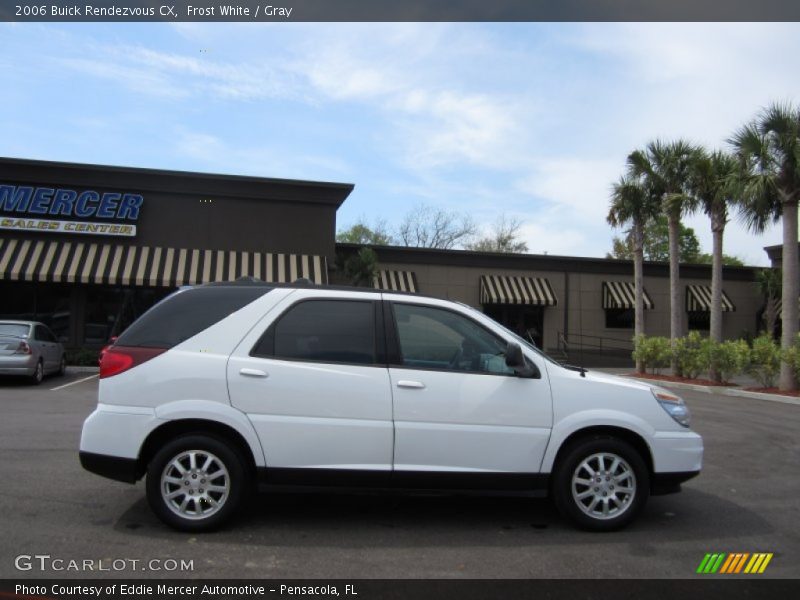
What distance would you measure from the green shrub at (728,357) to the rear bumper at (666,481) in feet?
44.2

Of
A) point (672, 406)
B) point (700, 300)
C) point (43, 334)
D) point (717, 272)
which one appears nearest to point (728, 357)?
point (717, 272)

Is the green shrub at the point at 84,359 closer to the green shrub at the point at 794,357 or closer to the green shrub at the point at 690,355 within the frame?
the green shrub at the point at 690,355

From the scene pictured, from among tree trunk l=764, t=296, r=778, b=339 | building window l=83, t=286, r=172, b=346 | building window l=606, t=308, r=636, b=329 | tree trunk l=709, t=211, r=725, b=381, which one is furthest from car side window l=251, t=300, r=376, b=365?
tree trunk l=764, t=296, r=778, b=339

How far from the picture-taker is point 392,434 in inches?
179

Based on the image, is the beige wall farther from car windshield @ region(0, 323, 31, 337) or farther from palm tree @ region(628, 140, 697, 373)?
car windshield @ region(0, 323, 31, 337)

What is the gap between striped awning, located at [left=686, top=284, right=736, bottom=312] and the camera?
27234 mm

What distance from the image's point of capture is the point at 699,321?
28.3m

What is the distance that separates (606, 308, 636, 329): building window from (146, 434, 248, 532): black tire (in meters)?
24.3

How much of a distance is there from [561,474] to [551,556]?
0.64 m

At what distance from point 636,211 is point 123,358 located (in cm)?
1944

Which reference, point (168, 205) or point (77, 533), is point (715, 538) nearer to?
point (77, 533)
